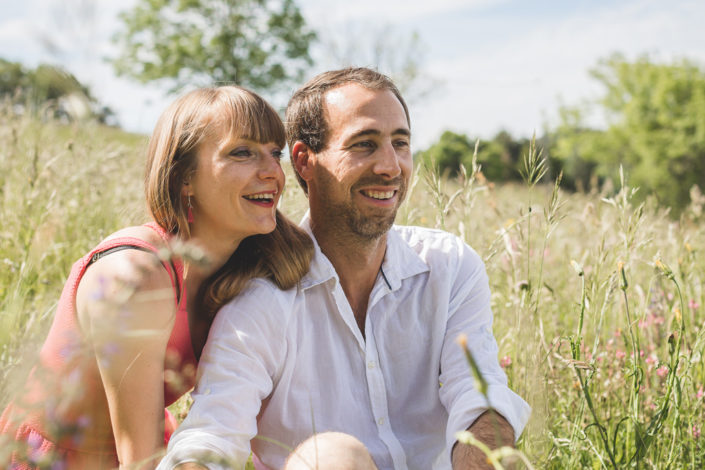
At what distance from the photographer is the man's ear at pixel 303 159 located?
8.21 feet

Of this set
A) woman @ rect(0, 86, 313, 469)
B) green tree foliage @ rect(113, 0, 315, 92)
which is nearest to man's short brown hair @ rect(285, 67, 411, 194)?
woman @ rect(0, 86, 313, 469)

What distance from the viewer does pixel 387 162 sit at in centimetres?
228

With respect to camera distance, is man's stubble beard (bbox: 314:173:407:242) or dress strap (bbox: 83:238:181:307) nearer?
dress strap (bbox: 83:238:181:307)

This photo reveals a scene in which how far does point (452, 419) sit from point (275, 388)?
583mm

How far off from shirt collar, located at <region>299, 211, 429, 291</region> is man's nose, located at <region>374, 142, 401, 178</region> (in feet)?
0.89

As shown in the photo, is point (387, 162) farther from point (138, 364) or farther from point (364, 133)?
point (138, 364)

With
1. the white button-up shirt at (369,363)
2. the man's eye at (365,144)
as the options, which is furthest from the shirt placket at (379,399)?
the man's eye at (365,144)

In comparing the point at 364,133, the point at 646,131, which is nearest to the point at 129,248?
the point at 364,133

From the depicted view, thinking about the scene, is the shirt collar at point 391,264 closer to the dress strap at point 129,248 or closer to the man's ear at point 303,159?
the man's ear at point 303,159

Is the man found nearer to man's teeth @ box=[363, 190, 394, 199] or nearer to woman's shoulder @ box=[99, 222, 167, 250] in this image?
man's teeth @ box=[363, 190, 394, 199]

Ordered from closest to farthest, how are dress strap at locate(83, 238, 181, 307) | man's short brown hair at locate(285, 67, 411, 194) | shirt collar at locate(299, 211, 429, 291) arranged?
dress strap at locate(83, 238, 181, 307)
shirt collar at locate(299, 211, 429, 291)
man's short brown hair at locate(285, 67, 411, 194)

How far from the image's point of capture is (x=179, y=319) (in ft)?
5.89

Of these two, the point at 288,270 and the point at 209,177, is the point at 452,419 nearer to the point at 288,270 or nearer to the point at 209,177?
the point at 288,270

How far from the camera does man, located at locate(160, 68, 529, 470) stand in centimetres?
168
